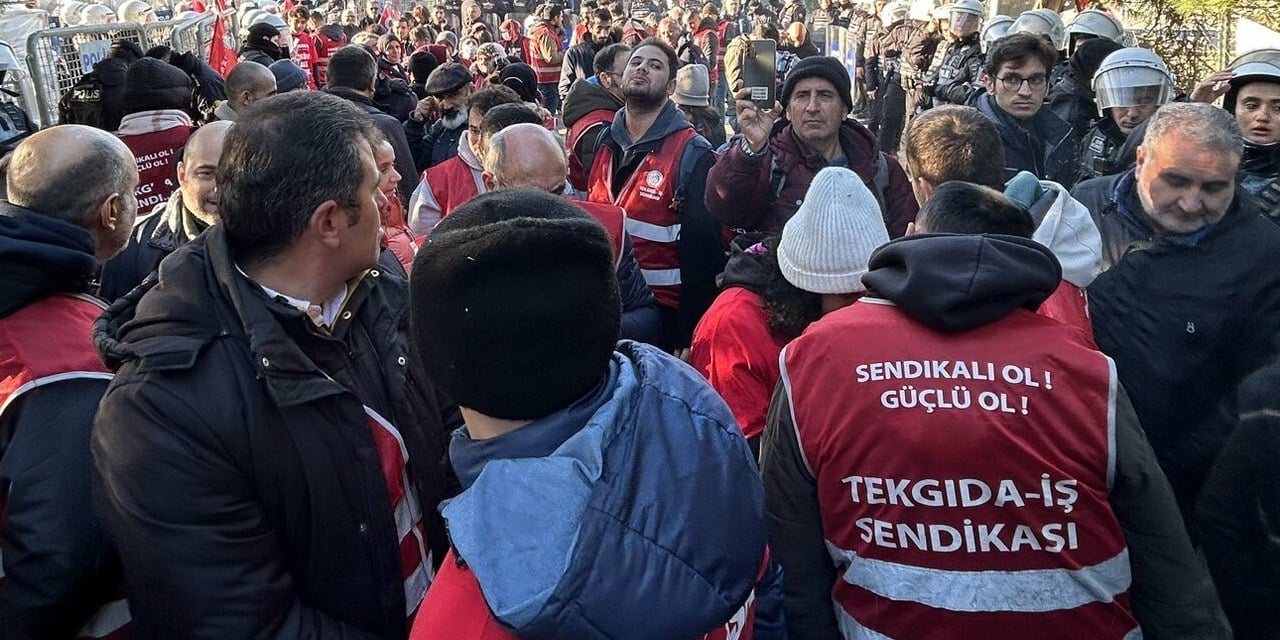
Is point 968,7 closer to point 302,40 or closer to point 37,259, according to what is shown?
point 37,259

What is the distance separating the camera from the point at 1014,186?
295cm

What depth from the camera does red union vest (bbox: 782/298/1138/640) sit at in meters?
1.76

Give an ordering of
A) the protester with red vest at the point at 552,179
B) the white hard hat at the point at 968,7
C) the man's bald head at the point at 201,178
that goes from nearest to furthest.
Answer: the man's bald head at the point at 201,178 → the protester with red vest at the point at 552,179 → the white hard hat at the point at 968,7

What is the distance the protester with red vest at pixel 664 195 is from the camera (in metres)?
4.42

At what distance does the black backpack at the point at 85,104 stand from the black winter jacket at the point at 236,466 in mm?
4265

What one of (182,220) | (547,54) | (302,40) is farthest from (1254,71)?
(302,40)

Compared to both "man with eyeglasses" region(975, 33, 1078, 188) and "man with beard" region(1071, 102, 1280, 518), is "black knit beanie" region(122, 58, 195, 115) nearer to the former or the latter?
"man with eyeglasses" region(975, 33, 1078, 188)

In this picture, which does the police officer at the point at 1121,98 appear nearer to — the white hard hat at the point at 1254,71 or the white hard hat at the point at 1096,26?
the white hard hat at the point at 1254,71

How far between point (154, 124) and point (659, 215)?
275 cm

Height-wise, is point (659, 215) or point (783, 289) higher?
point (783, 289)

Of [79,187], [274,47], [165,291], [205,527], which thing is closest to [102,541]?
[205,527]

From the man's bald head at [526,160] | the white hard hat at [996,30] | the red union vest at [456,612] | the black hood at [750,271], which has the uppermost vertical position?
the white hard hat at [996,30]

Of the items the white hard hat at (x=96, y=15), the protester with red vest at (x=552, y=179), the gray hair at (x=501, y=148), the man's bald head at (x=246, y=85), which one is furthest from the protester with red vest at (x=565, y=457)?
the white hard hat at (x=96, y=15)

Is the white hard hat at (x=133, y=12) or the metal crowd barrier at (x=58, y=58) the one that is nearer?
the metal crowd barrier at (x=58, y=58)
